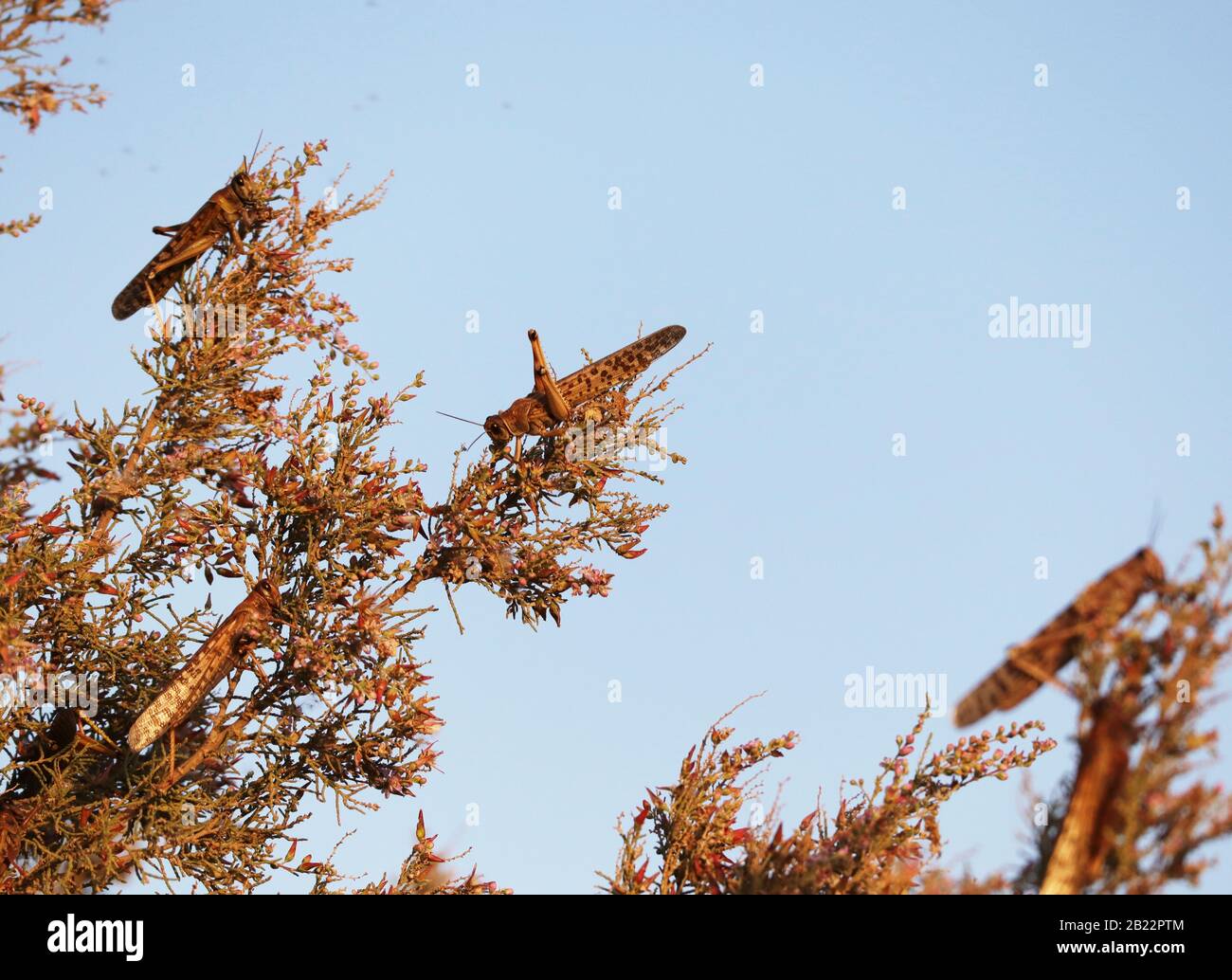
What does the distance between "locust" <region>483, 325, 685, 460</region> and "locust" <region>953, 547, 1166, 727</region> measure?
5.09 metres

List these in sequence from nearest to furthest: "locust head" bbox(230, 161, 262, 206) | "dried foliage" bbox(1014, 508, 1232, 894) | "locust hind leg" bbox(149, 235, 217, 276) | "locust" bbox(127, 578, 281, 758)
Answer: "dried foliage" bbox(1014, 508, 1232, 894) → "locust" bbox(127, 578, 281, 758) → "locust head" bbox(230, 161, 262, 206) → "locust hind leg" bbox(149, 235, 217, 276)

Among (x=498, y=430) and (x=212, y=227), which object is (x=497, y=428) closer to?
(x=498, y=430)

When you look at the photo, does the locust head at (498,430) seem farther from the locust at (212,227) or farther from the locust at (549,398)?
the locust at (212,227)

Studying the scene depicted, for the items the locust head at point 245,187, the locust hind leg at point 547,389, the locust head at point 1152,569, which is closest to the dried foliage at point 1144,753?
the locust head at point 1152,569

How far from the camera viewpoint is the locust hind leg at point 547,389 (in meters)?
9.13

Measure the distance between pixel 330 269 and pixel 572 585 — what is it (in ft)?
11.5

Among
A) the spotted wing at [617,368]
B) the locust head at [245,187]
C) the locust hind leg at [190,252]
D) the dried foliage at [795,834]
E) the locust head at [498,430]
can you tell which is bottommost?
the dried foliage at [795,834]

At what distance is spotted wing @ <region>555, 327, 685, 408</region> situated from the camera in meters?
9.33

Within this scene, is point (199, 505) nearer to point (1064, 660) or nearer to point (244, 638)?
point (244, 638)

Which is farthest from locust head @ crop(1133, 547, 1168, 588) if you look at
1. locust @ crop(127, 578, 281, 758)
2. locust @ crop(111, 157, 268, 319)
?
locust @ crop(111, 157, 268, 319)

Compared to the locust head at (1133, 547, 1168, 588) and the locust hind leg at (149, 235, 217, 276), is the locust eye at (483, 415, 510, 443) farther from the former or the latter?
the locust head at (1133, 547, 1168, 588)

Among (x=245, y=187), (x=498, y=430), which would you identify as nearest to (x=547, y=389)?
(x=498, y=430)

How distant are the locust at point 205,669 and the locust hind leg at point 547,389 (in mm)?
2637

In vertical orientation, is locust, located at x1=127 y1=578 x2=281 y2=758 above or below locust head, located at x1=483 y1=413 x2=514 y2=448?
below
